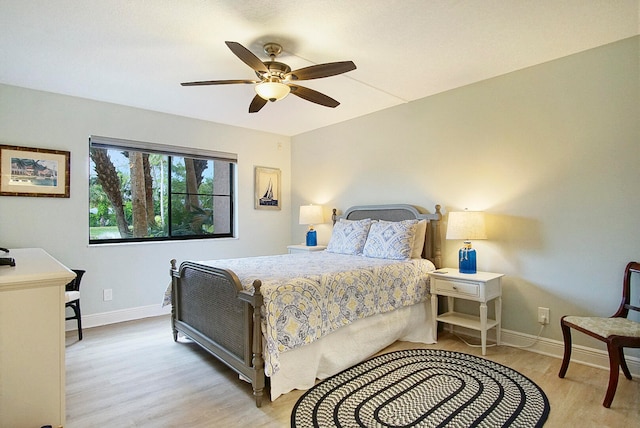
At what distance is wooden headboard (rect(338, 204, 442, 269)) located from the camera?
369 cm

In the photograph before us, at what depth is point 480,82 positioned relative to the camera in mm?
3400

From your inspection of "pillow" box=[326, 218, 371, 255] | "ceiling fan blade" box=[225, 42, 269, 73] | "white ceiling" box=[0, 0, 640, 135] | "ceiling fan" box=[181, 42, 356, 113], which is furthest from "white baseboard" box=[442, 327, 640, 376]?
"ceiling fan blade" box=[225, 42, 269, 73]

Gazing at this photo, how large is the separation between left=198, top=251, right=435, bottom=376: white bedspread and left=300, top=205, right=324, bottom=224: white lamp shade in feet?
4.05

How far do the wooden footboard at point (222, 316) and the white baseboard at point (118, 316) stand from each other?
1066 millimetres

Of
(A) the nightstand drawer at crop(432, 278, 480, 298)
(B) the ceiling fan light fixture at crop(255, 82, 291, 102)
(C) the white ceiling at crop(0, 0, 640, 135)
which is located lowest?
(A) the nightstand drawer at crop(432, 278, 480, 298)

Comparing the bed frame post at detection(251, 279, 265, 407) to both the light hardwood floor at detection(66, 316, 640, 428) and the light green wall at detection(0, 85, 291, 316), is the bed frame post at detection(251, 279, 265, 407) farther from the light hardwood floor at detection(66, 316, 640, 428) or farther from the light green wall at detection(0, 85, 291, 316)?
the light green wall at detection(0, 85, 291, 316)

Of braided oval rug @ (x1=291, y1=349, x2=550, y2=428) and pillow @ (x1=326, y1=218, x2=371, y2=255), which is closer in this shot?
braided oval rug @ (x1=291, y1=349, x2=550, y2=428)

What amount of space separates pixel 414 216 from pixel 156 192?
10.6 ft

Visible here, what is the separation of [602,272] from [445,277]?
1163 mm

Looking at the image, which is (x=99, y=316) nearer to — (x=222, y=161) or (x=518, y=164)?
(x=222, y=161)

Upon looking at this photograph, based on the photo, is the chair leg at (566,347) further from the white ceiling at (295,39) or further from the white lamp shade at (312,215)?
the white lamp shade at (312,215)

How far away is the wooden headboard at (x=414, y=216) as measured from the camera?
145 inches

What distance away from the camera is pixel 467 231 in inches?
124

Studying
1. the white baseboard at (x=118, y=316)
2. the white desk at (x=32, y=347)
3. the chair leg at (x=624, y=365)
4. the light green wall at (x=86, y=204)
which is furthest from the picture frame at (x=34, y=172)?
the chair leg at (x=624, y=365)
